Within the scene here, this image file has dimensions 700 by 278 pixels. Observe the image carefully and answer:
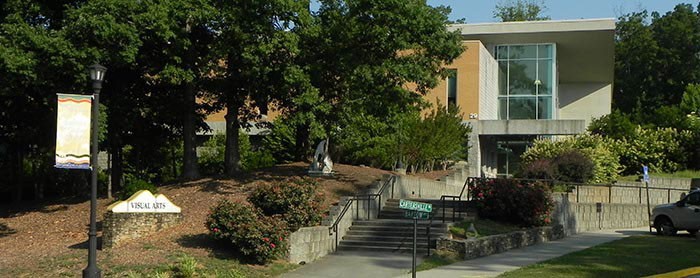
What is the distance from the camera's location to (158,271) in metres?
15.7

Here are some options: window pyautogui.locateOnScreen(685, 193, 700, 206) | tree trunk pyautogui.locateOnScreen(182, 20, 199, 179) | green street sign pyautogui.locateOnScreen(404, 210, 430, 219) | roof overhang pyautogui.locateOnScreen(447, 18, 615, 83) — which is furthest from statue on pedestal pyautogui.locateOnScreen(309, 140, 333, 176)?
roof overhang pyautogui.locateOnScreen(447, 18, 615, 83)

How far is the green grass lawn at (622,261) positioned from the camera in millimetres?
15930

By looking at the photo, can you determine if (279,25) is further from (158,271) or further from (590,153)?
(590,153)

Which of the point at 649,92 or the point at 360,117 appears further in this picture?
the point at 649,92

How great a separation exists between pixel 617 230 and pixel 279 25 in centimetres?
1462

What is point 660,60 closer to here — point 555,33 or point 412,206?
point 555,33

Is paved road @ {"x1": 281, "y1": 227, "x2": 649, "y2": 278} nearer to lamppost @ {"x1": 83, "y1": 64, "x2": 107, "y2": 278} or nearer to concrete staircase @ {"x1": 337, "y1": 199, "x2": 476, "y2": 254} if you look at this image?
concrete staircase @ {"x1": 337, "y1": 199, "x2": 476, "y2": 254}

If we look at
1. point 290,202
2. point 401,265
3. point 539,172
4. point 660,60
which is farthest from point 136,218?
point 660,60

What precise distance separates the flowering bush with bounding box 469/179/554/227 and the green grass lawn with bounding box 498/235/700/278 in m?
2.16

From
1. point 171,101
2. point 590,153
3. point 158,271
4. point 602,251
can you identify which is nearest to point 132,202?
point 158,271

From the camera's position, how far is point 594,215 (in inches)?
1121

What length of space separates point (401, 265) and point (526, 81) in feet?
97.5

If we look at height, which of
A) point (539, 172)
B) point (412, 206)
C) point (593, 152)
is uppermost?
point (593, 152)

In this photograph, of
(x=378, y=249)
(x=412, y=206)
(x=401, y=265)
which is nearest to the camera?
(x=412, y=206)
